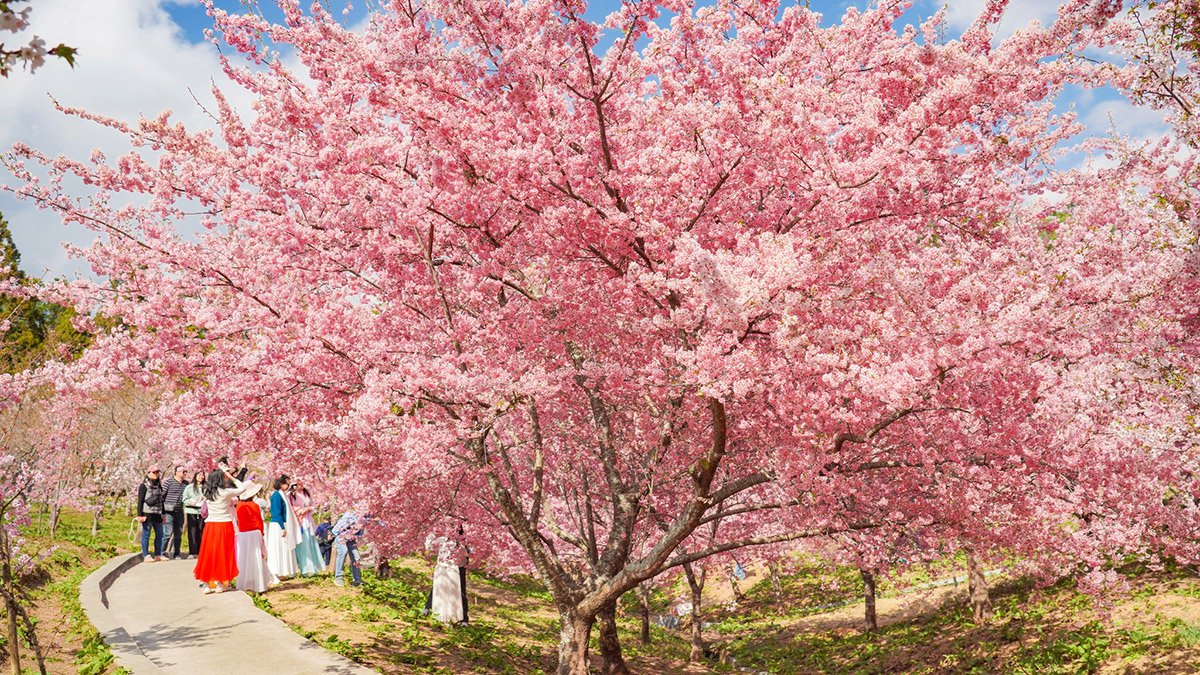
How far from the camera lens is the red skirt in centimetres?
1198

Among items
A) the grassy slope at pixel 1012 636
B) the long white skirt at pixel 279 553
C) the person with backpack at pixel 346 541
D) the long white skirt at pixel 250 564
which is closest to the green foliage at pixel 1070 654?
the grassy slope at pixel 1012 636

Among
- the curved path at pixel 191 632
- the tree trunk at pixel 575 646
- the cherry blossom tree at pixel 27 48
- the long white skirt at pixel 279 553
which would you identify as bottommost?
the tree trunk at pixel 575 646

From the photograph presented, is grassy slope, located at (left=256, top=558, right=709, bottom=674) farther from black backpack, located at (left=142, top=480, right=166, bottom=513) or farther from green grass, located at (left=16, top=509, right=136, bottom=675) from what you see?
black backpack, located at (left=142, top=480, right=166, bottom=513)

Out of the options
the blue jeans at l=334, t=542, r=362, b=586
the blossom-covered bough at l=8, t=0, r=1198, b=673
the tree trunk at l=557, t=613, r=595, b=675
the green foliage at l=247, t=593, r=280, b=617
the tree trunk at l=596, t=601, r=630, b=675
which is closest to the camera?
the blossom-covered bough at l=8, t=0, r=1198, b=673

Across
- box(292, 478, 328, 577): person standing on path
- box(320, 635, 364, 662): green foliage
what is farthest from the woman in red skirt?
box(320, 635, 364, 662): green foliage

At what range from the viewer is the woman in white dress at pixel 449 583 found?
12.5 metres

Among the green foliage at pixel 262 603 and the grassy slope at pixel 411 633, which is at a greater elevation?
the green foliage at pixel 262 603

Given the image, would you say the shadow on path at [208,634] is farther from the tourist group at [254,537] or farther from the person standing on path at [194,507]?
the person standing on path at [194,507]

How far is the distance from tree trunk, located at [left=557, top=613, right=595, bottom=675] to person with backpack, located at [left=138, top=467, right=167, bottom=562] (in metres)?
10.9

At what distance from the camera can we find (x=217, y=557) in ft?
39.6

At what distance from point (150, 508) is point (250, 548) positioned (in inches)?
210

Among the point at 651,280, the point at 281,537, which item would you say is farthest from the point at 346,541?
the point at 651,280

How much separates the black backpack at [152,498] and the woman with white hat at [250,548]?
Answer: 193 inches

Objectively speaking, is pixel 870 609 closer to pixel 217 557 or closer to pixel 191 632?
pixel 217 557
